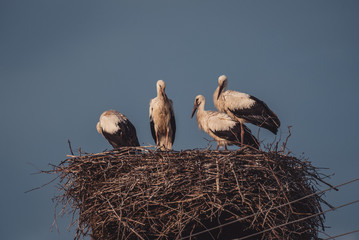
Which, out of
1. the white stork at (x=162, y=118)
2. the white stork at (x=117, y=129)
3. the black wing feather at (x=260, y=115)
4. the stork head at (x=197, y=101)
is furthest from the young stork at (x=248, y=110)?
the white stork at (x=117, y=129)

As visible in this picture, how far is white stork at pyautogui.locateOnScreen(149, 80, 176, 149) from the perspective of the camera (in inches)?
328

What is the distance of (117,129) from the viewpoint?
8219 millimetres

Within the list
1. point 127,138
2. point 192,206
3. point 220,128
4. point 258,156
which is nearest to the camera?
point 192,206

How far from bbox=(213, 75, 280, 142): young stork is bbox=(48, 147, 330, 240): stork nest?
1890mm

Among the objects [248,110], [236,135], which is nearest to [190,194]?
[236,135]

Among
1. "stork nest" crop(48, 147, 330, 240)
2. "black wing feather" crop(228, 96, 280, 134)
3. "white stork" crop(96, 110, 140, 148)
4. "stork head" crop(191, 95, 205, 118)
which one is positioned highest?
"stork head" crop(191, 95, 205, 118)

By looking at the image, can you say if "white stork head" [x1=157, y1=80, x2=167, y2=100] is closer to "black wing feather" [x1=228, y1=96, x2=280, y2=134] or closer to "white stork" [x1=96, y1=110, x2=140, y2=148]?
"white stork" [x1=96, y1=110, x2=140, y2=148]

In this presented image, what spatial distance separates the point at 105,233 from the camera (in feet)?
18.8

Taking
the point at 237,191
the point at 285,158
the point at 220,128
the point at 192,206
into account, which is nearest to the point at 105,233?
the point at 192,206

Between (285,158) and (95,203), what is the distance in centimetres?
214

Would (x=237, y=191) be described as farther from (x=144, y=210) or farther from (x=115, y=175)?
(x=115, y=175)

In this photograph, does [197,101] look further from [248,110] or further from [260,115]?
[260,115]

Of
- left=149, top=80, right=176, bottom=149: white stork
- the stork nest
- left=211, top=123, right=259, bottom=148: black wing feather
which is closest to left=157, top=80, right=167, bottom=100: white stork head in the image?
left=149, top=80, right=176, bottom=149: white stork

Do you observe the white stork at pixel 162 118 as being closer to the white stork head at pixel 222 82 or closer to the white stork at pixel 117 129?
the white stork at pixel 117 129
